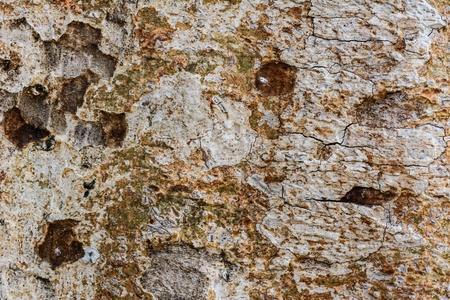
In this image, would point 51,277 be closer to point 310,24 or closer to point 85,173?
point 85,173

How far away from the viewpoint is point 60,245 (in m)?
1.70

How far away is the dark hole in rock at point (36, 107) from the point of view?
168cm

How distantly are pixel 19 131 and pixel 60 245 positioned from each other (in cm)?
61

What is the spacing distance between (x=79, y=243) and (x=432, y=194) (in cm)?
177

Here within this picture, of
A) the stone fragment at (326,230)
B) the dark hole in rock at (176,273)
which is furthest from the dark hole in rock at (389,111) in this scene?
the dark hole in rock at (176,273)

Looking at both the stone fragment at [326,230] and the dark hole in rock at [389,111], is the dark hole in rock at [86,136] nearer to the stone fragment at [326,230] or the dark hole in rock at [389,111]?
the stone fragment at [326,230]

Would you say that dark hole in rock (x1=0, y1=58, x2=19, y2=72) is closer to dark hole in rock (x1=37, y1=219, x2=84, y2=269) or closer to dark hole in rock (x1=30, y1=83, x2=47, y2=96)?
dark hole in rock (x1=30, y1=83, x2=47, y2=96)

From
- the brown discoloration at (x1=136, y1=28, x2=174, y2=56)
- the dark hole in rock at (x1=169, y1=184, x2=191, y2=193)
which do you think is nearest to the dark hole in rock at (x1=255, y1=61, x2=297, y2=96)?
→ the brown discoloration at (x1=136, y1=28, x2=174, y2=56)

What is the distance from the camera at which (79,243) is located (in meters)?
1.70

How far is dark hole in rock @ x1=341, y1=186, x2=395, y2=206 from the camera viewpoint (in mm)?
1645

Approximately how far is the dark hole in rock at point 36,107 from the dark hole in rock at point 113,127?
289mm

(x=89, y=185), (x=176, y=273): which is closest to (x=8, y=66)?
(x=89, y=185)

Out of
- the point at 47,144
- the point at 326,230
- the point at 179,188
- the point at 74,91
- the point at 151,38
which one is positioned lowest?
the point at 326,230

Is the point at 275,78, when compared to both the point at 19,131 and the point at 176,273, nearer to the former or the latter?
the point at 176,273
